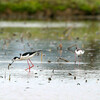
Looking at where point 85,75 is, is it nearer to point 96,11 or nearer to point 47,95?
point 47,95

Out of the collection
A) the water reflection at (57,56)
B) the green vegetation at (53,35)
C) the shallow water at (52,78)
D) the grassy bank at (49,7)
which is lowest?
the shallow water at (52,78)

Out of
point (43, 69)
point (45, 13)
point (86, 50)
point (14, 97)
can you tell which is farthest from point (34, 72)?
point (45, 13)

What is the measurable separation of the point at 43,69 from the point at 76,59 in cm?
304

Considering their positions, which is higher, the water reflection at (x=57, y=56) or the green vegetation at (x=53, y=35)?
the green vegetation at (x=53, y=35)

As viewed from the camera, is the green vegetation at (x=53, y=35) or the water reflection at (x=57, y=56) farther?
the green vegetation at (x=53, y=35)

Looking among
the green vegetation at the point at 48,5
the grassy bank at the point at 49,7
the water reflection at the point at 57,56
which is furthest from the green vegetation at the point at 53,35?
the green vegetation at the point at 48,5

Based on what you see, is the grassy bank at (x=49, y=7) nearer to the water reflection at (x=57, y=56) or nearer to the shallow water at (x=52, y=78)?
the water reflection at (x=57, y=56)

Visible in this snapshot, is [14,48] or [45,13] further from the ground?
[45,13]

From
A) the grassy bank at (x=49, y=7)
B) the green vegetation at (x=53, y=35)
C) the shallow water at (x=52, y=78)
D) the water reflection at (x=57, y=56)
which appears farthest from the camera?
the grassy bank at (x=49, y=7)

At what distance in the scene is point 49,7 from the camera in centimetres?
7888

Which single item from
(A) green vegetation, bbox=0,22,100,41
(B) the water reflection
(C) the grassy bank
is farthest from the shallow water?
(C) the grassy bank

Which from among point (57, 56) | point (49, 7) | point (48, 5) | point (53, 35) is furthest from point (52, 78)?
point (48, 5)

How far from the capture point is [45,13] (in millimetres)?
77062

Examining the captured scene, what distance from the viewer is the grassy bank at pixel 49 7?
7650cm
